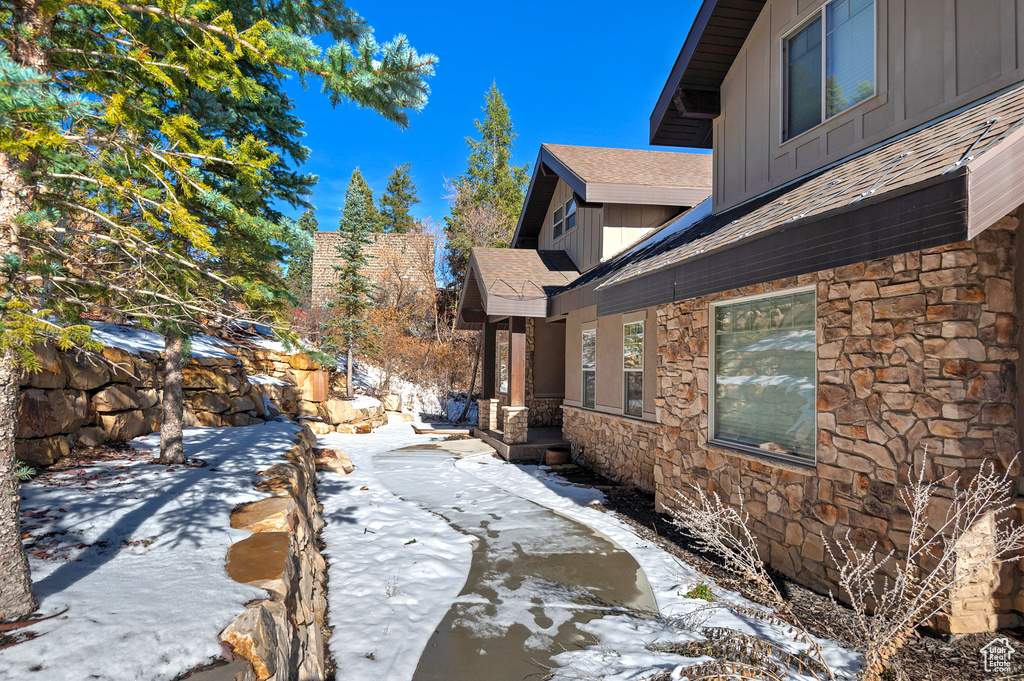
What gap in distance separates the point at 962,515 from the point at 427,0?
11.5m

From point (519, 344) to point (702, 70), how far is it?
19.3 ft

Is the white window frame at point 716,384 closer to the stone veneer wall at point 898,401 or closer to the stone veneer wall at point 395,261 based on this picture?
the stone veneer wall at point 898,401

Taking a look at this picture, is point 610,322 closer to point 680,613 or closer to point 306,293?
point 680,613

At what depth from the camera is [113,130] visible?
3.09 meters

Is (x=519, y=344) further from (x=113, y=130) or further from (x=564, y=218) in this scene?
(x=113, y=130)

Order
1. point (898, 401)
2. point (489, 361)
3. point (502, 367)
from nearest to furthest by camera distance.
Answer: point (898, 401)
point (489, 361)
point (502, 367)

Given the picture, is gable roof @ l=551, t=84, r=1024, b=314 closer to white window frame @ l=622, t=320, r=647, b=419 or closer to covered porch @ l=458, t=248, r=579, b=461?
white window frame @ l=622, t=320, r=647, b=419

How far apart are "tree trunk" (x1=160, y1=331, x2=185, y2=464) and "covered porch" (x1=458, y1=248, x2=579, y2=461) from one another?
514 centimetres

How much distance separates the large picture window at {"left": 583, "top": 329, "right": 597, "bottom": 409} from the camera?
10.3m

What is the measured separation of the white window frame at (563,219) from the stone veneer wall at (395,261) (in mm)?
9759

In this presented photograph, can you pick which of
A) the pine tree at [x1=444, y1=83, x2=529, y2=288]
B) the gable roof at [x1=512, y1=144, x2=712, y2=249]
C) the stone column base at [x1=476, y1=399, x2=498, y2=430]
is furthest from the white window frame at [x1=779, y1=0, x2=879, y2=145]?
the pine tree at [x1=444, y1=83, x2=529, y2=288]

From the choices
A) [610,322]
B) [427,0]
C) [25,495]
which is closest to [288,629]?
[25,495]

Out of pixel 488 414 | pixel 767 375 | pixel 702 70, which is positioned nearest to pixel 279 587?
pixel 767 375

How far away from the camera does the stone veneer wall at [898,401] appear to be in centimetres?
337
